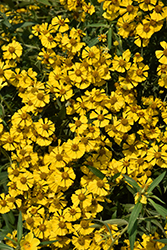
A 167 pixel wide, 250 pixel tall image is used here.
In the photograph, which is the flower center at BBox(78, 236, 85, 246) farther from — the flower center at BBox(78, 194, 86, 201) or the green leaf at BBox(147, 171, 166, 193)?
the green leaf at BBox(147, 171, 166, 193)

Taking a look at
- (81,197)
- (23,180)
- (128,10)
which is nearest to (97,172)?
(81,197)

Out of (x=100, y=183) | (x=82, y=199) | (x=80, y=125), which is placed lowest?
(x=82, y=199)

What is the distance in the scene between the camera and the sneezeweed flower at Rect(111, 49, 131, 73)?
2.00m

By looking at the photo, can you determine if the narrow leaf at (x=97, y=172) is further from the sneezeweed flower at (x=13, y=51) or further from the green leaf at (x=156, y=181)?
the sneezeweed flower at (x=13, y=51)

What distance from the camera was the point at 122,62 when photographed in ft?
6.52

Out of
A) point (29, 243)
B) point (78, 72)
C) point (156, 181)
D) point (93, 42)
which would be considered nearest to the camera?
point (156, 181)

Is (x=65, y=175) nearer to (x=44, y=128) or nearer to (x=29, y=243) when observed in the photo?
(x=44, y=128)

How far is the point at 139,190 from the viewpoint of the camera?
1674 millimetres

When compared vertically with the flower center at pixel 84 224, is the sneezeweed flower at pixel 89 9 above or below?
above

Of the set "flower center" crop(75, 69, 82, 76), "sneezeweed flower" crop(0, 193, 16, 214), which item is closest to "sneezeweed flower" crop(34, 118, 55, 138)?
"flower center" crop(75, 69, 82, 76)

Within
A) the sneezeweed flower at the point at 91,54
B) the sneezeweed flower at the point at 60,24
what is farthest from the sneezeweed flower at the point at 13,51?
the sneezeweed flower at the point at 91,54

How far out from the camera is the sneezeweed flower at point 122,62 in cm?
200

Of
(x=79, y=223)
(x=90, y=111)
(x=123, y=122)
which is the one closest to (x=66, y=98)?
(x=90, y=111)

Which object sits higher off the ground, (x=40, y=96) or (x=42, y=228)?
(x=40, y=96)
